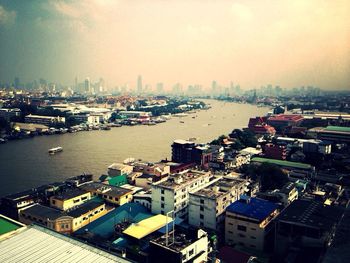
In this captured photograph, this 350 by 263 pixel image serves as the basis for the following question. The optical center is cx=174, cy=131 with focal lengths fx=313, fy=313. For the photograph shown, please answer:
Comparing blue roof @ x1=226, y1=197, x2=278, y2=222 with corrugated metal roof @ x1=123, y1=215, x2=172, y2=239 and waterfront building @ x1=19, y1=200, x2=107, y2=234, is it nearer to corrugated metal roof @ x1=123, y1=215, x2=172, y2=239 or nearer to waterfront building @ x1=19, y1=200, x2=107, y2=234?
corrugated metal roof @ x1=123, y1=215, x2=172, y2=239

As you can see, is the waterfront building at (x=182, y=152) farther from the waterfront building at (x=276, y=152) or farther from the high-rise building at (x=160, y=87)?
the high-rise building at (x=160, y=87)

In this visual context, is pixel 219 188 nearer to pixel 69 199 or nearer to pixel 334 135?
pixel 69 199

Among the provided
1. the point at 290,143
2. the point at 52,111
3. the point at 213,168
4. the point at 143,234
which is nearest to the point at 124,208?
the point at 143,234

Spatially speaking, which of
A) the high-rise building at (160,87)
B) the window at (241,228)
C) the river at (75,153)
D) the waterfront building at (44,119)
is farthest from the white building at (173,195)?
the high-rise building at (160,87)

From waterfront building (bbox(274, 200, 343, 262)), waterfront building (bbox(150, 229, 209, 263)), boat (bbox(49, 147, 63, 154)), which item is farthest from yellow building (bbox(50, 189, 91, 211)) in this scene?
boat (bbox(49, 147, 63, 154))

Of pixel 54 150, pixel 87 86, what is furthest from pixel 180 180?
pixel 87 86
